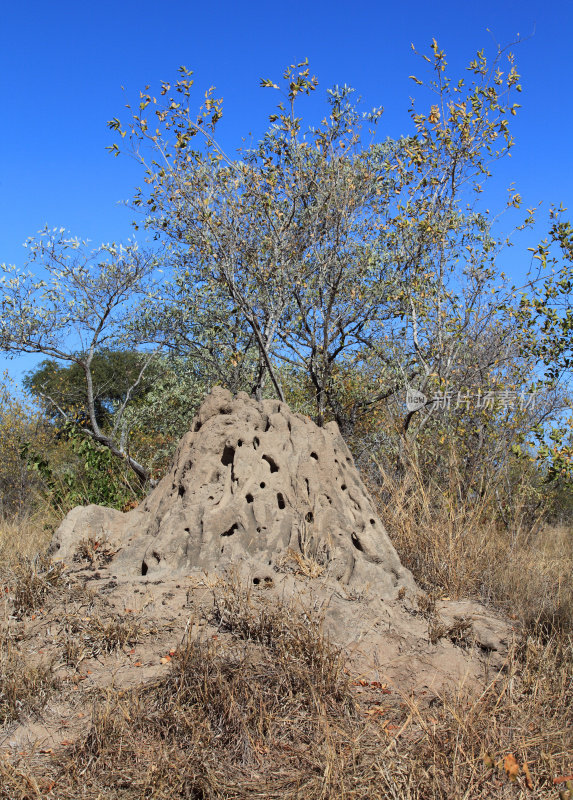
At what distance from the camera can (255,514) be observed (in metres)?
5.54

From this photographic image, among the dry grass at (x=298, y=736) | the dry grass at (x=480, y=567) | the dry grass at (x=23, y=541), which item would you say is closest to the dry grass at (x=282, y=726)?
the dry grass at (x=298, y=736)

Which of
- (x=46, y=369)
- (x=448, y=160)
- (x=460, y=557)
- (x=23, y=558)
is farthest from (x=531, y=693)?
(x=46, y=369)

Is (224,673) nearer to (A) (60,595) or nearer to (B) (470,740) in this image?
(B) (470,740)

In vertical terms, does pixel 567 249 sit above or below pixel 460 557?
above

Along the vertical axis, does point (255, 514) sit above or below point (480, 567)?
above

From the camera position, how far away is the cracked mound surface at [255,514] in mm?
5430

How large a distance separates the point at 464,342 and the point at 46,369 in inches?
748

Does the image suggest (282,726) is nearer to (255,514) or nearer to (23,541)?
(255,514)

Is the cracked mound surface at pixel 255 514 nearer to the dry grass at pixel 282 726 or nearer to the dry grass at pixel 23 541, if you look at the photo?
the dry grass at pixel 23 541

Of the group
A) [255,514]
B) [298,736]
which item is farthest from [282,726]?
[255,514]

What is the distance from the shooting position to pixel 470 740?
354 cm

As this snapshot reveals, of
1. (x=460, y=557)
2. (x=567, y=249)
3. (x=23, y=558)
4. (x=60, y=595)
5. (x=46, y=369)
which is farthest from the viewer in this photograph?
(x=46, y=369)

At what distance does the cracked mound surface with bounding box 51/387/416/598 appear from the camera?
5.43 m

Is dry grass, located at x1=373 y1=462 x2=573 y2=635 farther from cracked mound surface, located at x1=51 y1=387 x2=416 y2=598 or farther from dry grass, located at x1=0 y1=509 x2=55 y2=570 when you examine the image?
dry grass, located at x1=0 y1=509 x2=55 y2=570
